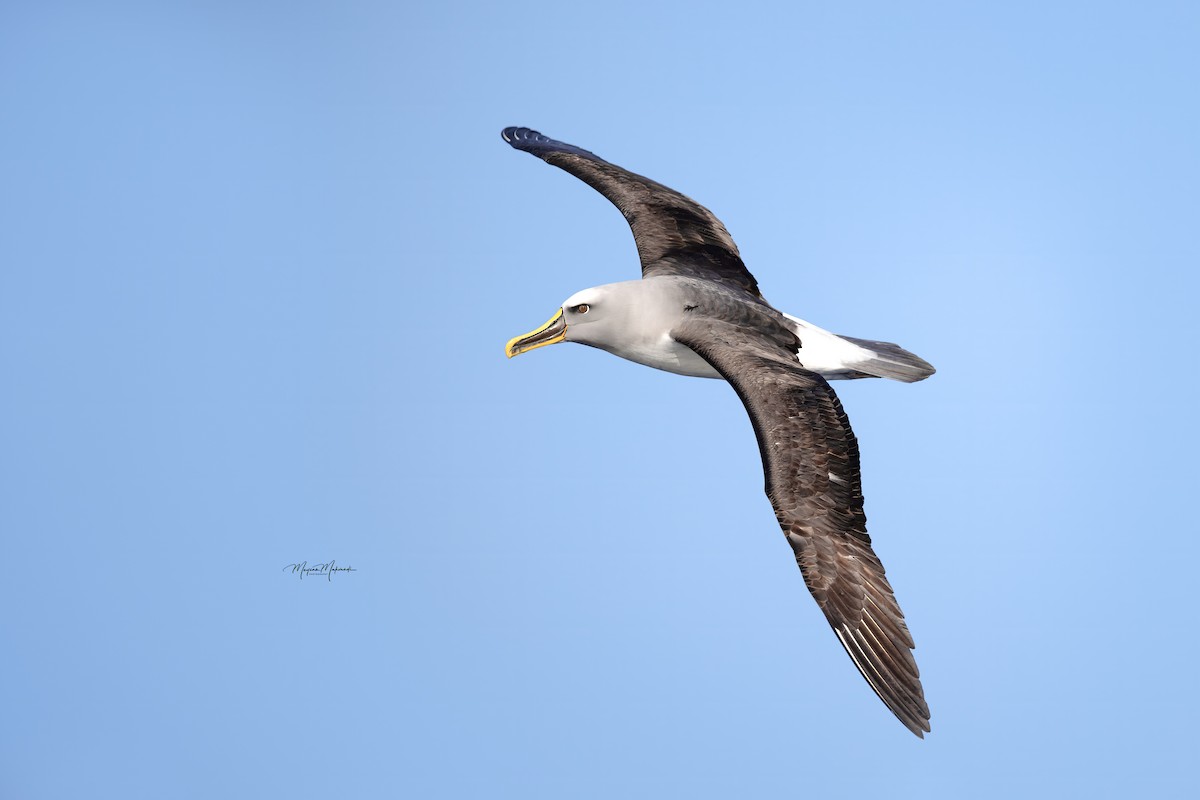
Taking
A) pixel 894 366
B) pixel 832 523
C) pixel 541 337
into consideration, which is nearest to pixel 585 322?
pixel 541 337

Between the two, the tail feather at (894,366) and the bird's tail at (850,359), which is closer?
the bird's tail at (850,359)

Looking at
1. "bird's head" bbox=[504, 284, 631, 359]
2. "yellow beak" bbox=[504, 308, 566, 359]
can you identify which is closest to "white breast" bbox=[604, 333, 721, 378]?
"bird's head" bbox=[504, 284, 631, 359]

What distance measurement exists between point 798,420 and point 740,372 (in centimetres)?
56

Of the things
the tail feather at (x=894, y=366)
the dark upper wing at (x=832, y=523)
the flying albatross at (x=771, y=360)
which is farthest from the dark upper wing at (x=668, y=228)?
the dark upper wing at (x=832, y=523)

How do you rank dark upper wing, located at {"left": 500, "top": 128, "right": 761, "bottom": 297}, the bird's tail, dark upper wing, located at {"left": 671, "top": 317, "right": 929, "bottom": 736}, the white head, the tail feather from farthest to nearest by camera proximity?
dark upper wing, located at {"left": 500, "top": 128, "right": 761, "bottom": 297} → the tail feather → the bird's tail → the white head → dark upper wing, located at {"left": 671, "top": 317, "right": 929, "bottom": 736}

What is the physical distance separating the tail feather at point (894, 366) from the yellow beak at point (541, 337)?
2.16 meters

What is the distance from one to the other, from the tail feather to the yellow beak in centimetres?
216

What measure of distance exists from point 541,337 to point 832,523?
2.77 meters

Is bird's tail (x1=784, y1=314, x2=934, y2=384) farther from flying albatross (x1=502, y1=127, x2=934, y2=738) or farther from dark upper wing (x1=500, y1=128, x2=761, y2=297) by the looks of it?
dark upper wing (x1=500, y1=128, x2=761, y2=297)

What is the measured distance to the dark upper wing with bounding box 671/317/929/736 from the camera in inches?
334

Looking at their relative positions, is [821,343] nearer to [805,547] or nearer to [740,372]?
[740,372]

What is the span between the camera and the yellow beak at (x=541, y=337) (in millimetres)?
10273

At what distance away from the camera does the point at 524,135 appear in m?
13.1

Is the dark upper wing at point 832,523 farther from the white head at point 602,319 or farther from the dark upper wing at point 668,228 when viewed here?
the dark upper wing at point 668,228
